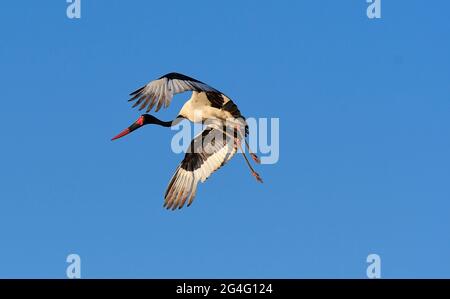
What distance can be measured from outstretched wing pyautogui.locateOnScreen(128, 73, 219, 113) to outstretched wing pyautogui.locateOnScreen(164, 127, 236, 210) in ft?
9.02

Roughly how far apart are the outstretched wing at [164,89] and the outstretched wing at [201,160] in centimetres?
275

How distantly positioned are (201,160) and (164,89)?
391 centimetres

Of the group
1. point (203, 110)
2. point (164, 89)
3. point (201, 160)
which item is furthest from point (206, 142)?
point (164, 89)

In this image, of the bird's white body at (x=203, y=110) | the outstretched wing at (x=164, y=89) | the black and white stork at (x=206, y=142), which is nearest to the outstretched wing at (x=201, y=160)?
the black and white stork at (x=206, y=142)

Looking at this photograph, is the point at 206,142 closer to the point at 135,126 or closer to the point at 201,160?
the point at 201,160

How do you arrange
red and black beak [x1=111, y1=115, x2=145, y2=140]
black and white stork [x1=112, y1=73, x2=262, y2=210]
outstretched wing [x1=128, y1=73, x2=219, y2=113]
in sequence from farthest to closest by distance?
red and black beak [x1=111, y1=115, x2=145, y2=140] → black and white stork [x1=112, y1=73, x2=262, y2=210] → outstretched wing [x1=128, y1=73, x2=219, y2=113]

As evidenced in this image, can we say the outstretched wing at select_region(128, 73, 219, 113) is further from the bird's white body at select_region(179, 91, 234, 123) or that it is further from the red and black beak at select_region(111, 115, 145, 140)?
the red and black beak at select_region(111, 115, 145, 140)

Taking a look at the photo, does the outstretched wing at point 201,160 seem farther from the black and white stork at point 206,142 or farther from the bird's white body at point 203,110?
the bird's white body at point 203,110

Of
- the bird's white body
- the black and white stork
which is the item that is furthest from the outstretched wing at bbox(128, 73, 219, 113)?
the bird's white body

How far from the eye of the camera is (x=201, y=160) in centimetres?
2294

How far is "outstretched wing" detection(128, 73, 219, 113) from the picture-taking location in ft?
61.8
